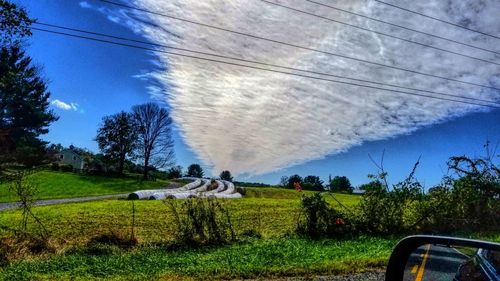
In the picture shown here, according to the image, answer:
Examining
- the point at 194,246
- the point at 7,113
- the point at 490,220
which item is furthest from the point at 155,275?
the point at 7,113

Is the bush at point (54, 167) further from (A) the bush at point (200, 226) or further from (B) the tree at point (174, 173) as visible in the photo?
(A) the bush at point (200, 226)

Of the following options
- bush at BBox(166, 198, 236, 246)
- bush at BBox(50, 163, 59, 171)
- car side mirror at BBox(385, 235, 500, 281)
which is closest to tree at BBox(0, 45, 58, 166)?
bush at BBox(50, 163, 59, 171)

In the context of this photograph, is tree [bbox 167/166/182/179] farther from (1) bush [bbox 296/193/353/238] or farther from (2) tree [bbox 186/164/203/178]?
(1) bush [bbox 296/193/353/238]

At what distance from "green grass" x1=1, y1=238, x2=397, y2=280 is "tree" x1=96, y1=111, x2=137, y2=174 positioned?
70894mm

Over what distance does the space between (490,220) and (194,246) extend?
12.2 meters

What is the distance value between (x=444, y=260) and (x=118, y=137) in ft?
278

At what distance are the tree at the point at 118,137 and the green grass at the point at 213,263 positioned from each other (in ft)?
233

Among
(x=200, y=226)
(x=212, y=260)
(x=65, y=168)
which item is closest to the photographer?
(x=212, y=260)

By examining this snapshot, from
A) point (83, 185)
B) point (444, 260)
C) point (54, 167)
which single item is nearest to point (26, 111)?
point (83, 185)

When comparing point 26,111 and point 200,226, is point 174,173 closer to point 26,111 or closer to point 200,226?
point 26,111

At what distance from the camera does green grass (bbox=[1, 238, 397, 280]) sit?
29.6ft

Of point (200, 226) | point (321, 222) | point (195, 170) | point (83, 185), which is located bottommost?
point (200, 226)

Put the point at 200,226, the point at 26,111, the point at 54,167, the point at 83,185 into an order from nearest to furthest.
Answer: the point at 200,226 < the point at 26,111 < the point at 83,185 < the point at 54,167

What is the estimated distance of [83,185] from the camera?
213ft
